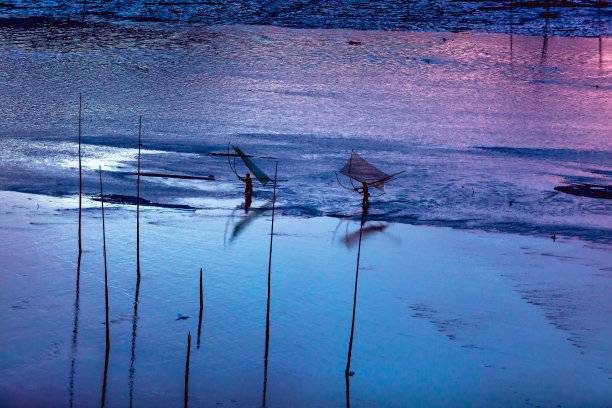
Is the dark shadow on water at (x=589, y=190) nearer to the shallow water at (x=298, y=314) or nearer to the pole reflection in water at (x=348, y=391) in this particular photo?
the shallow water at (x=298, y=314)

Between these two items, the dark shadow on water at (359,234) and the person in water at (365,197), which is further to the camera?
the person in water at (365,197)

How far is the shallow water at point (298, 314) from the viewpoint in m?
3.83

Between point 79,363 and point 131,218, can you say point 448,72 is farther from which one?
point 79,363

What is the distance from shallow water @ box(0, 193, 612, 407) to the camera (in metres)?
3.83

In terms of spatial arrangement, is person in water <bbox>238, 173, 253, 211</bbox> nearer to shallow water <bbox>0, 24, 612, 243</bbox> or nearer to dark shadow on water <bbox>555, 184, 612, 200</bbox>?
shallow water <bbox>0, 24, 612, 243</bbox>

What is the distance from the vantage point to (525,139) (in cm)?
964

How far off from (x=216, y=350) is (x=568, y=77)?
34.8ft

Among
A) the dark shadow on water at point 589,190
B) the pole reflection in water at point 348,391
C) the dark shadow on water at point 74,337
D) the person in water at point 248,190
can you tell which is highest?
the dark shadow on water at point 589,190

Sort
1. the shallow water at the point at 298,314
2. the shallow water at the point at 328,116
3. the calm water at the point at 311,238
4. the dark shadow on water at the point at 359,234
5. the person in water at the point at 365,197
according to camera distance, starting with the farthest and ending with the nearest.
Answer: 1. the shallow water at the point at 328,116
2. the person in water at the point at 365,197
3. the dark shadow on water at the point at 359,234
4. the calm water at the point at 311,238
5. the shallow water at the point at 298,314

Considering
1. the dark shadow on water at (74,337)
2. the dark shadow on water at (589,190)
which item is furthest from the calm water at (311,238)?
the dark shadow on water at (589,190)

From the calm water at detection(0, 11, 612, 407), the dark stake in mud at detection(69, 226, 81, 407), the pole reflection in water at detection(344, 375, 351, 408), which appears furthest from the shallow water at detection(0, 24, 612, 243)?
the pole reflection in water at detection(344, 375, 351, 408)

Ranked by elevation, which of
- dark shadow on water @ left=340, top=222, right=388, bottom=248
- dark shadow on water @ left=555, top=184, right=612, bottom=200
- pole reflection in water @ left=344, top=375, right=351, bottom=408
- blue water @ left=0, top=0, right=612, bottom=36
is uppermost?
blue water @ left=0, top=0, right=612, bottom=36

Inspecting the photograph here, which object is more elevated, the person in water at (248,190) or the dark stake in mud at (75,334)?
the person in water at (248,190)

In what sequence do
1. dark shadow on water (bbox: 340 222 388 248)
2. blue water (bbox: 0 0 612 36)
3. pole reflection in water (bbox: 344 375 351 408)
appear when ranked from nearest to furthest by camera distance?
pole reflection in water (bbox: 344 375 351 408), dark shadow on water (bbox: 340 222 388 248), blue water (bbox: 0 0 612 36)
